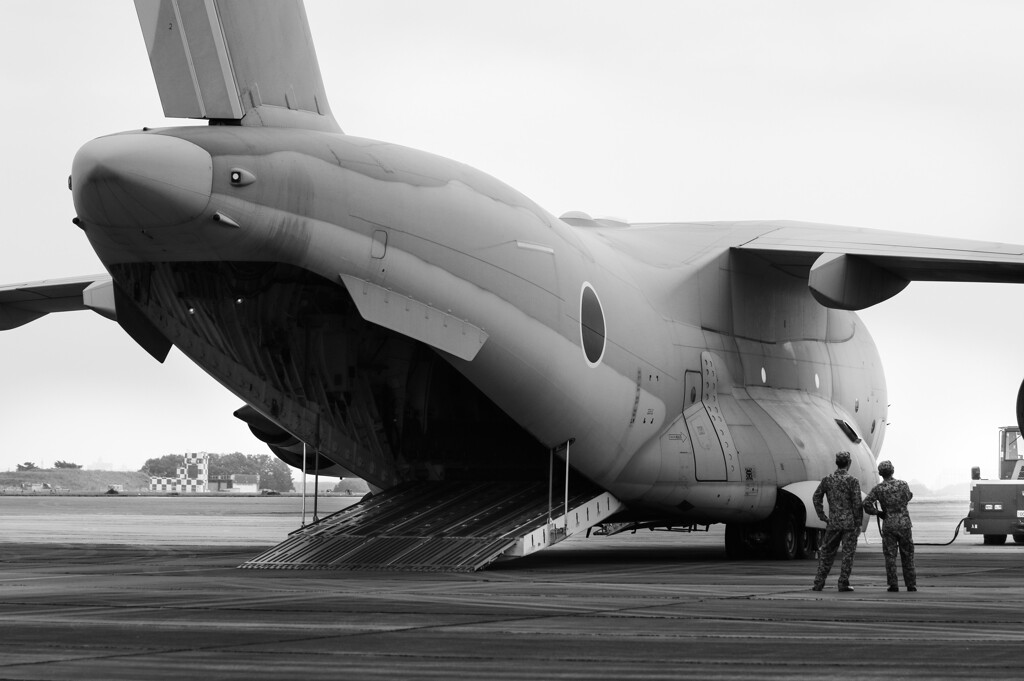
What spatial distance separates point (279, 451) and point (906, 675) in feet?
55.5

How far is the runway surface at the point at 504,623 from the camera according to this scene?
8055 mm

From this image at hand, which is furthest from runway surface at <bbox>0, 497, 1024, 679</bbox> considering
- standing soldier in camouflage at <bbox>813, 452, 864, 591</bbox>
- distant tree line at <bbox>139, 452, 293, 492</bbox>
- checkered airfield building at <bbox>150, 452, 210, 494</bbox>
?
distant tree line at <bbox>139, 452, 293, 492</bbox>

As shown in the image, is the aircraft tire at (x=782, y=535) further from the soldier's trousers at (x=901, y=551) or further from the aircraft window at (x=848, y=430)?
the soldier's trousers at (x=901, y=551)

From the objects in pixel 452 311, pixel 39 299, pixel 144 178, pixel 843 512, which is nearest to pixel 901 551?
pixel 843 512

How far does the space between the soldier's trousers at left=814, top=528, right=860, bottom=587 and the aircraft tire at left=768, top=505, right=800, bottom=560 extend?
658 cm

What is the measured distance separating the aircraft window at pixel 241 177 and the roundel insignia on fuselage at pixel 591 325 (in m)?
4.94

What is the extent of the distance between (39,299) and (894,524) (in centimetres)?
1415

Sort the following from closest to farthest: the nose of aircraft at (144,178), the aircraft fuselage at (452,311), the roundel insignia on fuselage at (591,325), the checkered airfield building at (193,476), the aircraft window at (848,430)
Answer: the nose of aircraft at (144,178) → the aircraft fuselage at (452,311) → the roundel insignia on fuselage at (591,325) → the aircraft window at (848,430) → the checkered airfield building at (193,476)

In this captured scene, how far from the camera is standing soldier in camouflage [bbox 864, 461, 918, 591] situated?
566 inches

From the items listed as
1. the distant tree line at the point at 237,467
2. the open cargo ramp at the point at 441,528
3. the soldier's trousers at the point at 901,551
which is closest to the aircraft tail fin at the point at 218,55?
the open cargo ramp at the point at 441,528

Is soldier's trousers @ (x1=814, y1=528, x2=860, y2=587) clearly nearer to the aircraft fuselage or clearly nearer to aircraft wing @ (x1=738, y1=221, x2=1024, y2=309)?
the aircraft fuselage

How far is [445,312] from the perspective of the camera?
1678 centimetres

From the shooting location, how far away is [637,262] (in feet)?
68.8

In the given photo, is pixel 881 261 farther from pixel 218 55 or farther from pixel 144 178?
pixel 144 178
